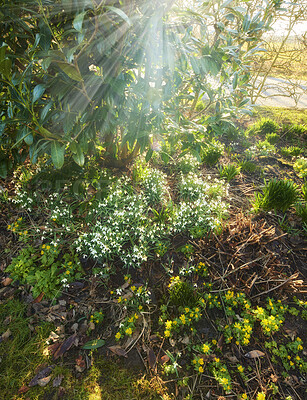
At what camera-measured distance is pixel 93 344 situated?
5.51ft

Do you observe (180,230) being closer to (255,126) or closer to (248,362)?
(248,362)

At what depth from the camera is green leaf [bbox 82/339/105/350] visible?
1.66m

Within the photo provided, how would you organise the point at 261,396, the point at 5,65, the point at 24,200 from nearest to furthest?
the point at 5,65 → the point at 261,396 → the point at 24,200

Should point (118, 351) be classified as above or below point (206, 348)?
below

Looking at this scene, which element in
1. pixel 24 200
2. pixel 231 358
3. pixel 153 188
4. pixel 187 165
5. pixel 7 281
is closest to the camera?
pixel 231 358

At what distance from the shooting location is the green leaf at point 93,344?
1663 mm

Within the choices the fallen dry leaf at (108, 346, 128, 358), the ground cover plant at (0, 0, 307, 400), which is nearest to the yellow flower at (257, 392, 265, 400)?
the ground cover plant at (0, 0, 307, 400)

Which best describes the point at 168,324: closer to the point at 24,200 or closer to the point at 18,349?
the point at 18,349

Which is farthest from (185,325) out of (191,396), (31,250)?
(31,250)

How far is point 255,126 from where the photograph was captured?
469 centimetres

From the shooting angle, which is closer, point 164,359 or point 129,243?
point 164,359

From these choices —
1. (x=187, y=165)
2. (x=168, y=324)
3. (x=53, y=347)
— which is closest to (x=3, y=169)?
(x=53, y=347)

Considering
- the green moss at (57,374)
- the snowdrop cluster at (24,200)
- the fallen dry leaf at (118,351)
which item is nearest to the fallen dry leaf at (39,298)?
the green moss at (57,374)

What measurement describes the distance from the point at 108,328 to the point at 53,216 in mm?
1216
